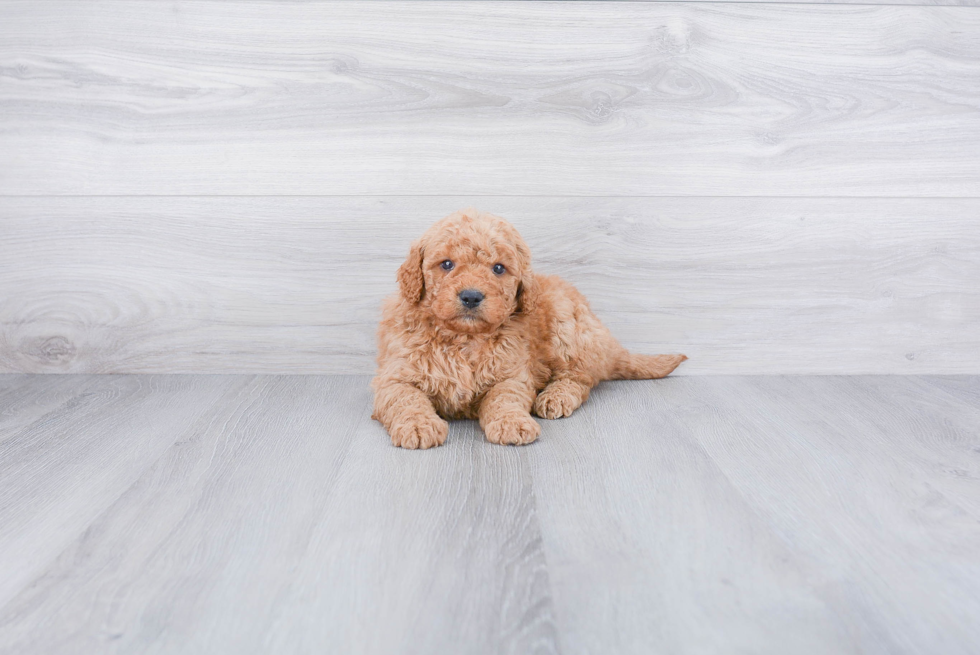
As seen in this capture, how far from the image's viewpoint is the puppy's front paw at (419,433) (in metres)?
1.66

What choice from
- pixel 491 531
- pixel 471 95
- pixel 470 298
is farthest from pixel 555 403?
pixel 471 95

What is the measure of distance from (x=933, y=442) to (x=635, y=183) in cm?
113

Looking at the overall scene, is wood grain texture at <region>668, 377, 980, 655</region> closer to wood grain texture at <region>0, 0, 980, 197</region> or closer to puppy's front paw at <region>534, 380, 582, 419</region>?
puppy's front paw at <region>534, 380, 582, 419</region>

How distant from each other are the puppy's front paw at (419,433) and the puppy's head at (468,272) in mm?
262

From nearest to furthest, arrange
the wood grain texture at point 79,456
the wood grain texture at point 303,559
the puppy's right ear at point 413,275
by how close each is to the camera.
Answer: the wood grain texture at point 303,559
the wood grain texture at point 79,456
the puppy's right ear at point 413,275

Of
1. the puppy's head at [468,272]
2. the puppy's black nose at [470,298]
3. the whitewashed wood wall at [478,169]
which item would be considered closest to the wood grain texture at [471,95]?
the whitewashed wood wall at [478,169]

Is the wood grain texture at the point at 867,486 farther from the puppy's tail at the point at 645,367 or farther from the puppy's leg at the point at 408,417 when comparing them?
the puppy's leg at the point at 408,417

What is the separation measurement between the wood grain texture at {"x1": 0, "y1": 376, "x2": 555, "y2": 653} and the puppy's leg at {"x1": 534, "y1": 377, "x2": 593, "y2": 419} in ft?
0.90

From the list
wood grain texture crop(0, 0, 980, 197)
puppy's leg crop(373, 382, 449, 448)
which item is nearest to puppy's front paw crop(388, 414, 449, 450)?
puppy's leg crop(373, 382, 449, 448)

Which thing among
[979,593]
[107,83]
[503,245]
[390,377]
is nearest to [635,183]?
[503,245]

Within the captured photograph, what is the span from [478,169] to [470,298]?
27.2 inches

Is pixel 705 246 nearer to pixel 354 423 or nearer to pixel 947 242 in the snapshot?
pixel 947 242

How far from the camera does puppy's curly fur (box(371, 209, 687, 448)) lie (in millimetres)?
1727

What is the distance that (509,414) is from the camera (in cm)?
174
